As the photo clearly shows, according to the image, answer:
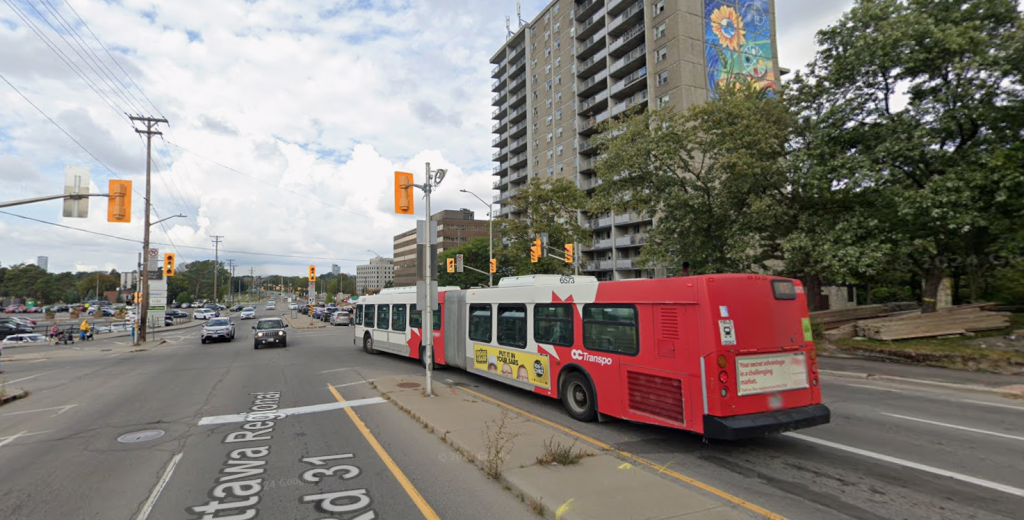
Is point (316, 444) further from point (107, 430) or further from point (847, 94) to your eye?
point (847, 94)

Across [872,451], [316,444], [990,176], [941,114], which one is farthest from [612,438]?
[941,114]

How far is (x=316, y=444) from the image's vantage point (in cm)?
699

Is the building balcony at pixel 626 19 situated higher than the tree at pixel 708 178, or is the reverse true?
the building balcony at pixel 626 19

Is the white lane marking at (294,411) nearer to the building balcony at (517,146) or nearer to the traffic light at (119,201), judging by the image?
the traffic light at (119,201)

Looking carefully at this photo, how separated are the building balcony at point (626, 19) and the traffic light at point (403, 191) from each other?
175 feet

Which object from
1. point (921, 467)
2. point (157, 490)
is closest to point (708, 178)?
point (921, 467)

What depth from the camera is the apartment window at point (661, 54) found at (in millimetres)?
50656

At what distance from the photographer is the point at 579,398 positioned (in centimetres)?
847

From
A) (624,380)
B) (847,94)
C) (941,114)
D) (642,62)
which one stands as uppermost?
(642,62)

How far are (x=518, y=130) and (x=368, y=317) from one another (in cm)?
6432

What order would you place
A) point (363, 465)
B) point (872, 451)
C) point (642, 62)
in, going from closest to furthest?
point (363, 465) < point (872, 451) < point (642, 62)

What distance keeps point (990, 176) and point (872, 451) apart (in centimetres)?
1248

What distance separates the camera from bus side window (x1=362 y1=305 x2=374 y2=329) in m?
20.2

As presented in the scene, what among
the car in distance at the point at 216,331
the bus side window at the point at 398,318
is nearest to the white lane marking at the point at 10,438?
the bus side window at the point at 398,318
